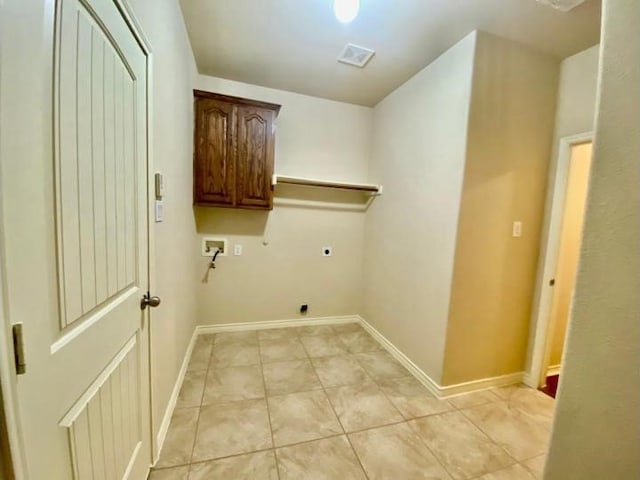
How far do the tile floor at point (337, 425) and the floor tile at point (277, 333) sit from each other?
36cm

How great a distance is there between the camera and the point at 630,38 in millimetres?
549

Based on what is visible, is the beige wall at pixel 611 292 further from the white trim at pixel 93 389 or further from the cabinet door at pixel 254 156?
the cabinet door at pixel 254 156

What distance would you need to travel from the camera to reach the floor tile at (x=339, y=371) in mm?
2223

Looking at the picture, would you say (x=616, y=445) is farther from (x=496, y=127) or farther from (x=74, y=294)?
(x=496, y=127)

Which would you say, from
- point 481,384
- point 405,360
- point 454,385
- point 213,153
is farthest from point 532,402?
point 213,153

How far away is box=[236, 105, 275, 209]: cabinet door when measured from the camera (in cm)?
262

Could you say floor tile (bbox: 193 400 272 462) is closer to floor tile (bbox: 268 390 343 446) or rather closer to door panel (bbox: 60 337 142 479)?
floor tile (bbox: 268 390 343 446)

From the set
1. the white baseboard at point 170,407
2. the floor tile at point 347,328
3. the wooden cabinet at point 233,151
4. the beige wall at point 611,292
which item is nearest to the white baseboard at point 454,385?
the floor tile at point 347,328

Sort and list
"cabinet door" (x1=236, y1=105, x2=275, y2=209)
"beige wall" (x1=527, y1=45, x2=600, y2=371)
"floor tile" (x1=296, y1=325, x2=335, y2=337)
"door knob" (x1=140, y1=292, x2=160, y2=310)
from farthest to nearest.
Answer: "floor tile" (x1=296, y1=325, x2=335, y2=337) < "cabinet door" (x1=236, y1=105, x2=275, y2=209) < "beige wall" (x1=527, y1=45, x2=600, y2=371) < "door knob" (x1=140, y1=292, x2=160, y2=310)

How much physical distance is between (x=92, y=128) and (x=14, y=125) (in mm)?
334

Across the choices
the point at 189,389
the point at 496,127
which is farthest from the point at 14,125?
the point at 496,127

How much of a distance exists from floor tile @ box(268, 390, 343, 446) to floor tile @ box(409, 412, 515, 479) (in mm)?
567

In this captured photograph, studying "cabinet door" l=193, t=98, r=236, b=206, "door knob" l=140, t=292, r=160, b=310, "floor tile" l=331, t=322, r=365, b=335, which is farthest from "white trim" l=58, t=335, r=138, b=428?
"floor tile" l=331, t=322, r=365, b=335

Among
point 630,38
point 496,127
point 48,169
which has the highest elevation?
point 496,127
